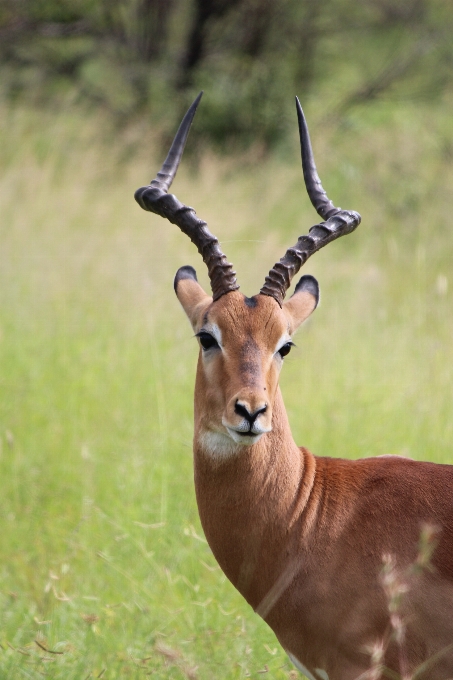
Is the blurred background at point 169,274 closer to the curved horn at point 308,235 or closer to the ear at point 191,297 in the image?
the ear at point 191,297

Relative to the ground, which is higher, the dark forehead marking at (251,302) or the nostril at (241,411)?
the dark forehead marking at (251,302)

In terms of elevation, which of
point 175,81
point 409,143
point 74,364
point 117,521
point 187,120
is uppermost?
point 175,81

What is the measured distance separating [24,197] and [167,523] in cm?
701

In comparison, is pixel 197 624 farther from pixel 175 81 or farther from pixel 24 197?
pixel 175 81

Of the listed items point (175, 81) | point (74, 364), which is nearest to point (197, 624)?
point (74, 364)

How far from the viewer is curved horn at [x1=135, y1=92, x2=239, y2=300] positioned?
12.2 feet

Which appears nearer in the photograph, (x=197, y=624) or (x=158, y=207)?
(x=158, y=207)

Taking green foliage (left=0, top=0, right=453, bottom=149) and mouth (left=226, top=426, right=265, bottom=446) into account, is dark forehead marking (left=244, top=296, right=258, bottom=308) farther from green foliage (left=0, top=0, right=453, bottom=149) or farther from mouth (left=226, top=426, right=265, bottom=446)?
green foliage (left=0, top=0, right=453, bottom=149)

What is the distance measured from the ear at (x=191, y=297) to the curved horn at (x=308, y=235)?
32cm

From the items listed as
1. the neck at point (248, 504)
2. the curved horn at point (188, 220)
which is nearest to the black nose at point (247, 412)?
the neck at point (248, 504)

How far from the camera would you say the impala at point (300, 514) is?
10.5 feet

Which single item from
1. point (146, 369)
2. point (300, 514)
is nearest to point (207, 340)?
point (300, 514)

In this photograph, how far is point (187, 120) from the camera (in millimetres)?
4027

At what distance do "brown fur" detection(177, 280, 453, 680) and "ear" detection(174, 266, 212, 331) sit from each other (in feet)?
0.39
